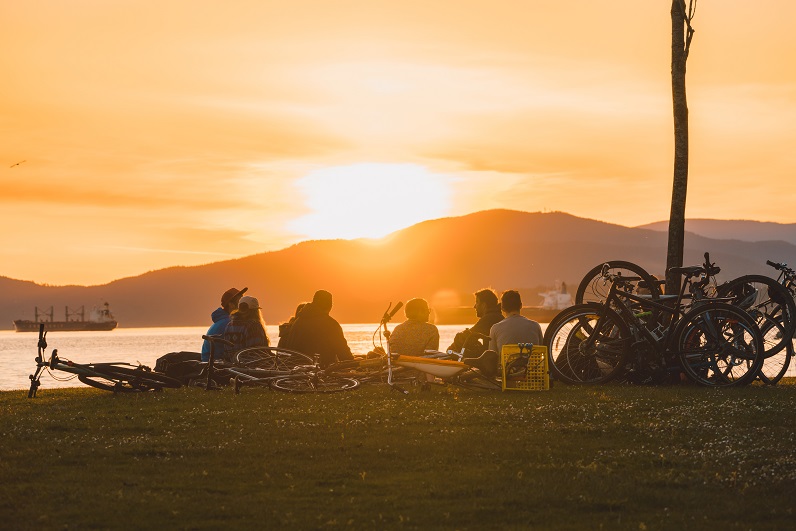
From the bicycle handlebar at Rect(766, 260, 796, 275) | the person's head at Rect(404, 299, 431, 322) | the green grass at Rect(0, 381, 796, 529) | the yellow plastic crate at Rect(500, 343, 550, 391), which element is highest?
the bicycle handlebar at Rect(766, 260, 796, 275)

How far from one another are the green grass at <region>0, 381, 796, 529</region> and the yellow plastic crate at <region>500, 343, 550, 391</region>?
1.11 m

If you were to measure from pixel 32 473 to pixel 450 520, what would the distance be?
13.3 ft

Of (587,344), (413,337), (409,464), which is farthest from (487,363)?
(409,464)

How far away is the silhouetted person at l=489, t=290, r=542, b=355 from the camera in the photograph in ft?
53.6

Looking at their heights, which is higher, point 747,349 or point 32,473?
point 747,349

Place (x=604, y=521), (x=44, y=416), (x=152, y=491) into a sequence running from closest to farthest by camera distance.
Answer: (x=604, y=521), (x=152, y=491), (x=44, y=416)

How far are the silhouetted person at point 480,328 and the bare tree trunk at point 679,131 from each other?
354 centimetres

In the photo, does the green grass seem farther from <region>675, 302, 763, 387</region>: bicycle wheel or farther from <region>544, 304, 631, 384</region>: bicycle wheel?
<region>544, 304, 631, 384</region>: bicycle wheel

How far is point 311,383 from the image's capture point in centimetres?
1644

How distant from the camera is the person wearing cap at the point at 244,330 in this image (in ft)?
61.6

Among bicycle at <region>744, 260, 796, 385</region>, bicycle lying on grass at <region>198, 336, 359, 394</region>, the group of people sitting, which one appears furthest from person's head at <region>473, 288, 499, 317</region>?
bicycle at <region>744, 260, 796, 385</region>

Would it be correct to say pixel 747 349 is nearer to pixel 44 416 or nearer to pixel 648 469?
pixel 648 469

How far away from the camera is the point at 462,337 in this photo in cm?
1817

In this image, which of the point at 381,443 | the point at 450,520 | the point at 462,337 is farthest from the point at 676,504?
the point at 462,337
